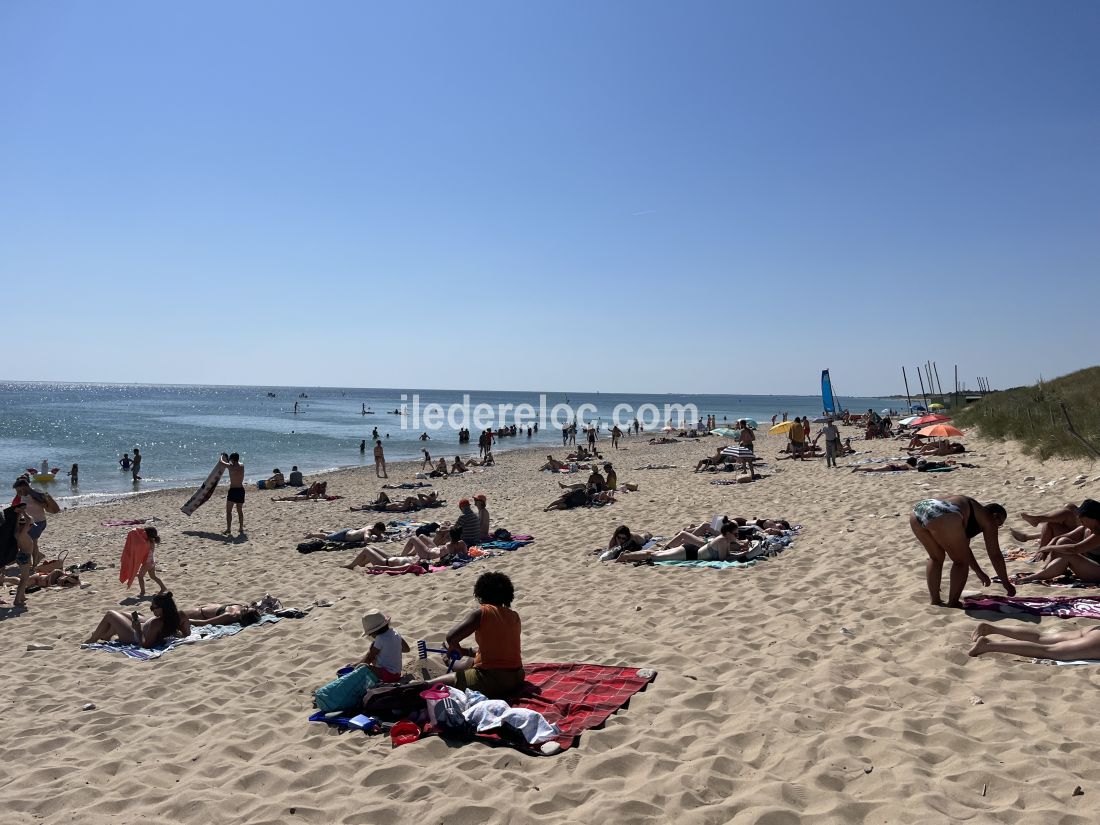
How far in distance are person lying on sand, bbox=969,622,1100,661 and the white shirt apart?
4110mm

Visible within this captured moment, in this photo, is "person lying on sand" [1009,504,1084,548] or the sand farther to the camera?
"person lying on sand" [1009,504,1084,548]

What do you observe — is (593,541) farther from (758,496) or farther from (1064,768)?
(1064,768)

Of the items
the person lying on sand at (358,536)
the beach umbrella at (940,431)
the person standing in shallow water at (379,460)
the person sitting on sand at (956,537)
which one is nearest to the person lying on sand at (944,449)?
the beach umbrella at (940,431)

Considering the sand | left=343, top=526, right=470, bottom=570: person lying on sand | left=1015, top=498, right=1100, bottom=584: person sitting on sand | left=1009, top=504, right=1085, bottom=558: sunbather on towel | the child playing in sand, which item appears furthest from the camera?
left=343, top=526, right=470, bottom=570: person lying on sand

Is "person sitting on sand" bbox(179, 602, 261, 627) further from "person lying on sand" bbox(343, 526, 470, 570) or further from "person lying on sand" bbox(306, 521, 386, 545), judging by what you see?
"person lying on sand" bbox(306, 521, 386, 545)

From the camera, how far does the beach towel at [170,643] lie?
6.39m

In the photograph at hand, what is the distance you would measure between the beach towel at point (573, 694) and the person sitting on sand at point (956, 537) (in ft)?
9.49

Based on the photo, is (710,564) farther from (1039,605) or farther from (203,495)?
(203,495)

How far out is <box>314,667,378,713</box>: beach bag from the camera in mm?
4727

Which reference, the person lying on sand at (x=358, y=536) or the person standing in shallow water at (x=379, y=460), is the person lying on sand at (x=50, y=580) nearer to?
the person lying on sand at (x=358, y=536)

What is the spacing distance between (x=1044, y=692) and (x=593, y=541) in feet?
22.6

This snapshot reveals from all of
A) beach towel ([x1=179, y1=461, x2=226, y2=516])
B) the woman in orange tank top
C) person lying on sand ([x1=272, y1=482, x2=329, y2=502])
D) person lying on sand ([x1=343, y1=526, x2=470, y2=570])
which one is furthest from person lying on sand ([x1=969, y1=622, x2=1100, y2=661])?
person lying on sand ([x1=272, y1=482, x2=329, y2=502])

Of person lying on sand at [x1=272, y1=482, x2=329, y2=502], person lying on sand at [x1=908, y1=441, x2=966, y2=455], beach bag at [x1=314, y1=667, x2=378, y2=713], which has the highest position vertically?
person lying on sand at [x1=908, y1=441, x2=966, y2=455]

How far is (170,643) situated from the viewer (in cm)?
669
